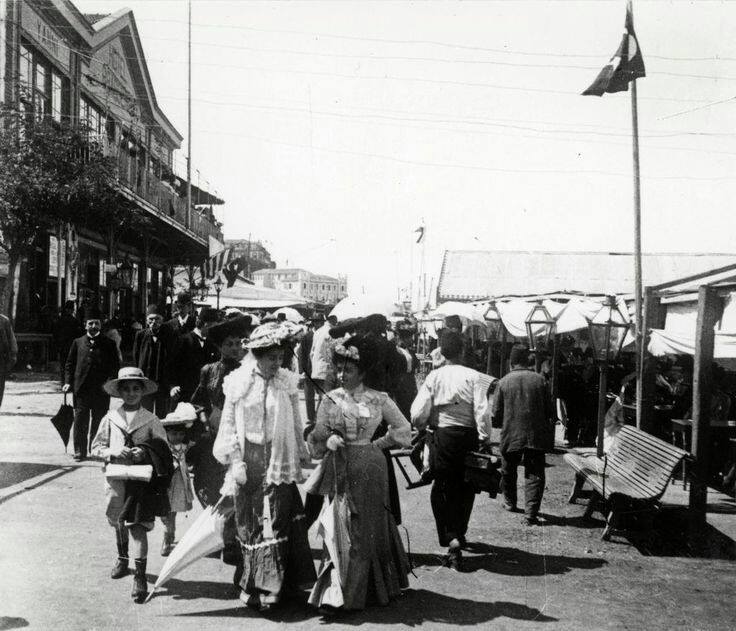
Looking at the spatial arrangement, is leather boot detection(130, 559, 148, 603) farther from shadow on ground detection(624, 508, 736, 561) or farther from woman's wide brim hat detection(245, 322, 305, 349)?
shadow on ground detection(624, 508, 736, 561)

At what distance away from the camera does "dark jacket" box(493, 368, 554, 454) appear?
281 inches

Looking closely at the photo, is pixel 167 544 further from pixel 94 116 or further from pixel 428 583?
pixel 94 116

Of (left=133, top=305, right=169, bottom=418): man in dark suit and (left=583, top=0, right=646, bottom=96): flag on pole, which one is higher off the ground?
(left=583, top=0, right=646, bottom=96): flag on pole

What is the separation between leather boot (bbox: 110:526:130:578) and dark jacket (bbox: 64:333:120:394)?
4114 millimetres

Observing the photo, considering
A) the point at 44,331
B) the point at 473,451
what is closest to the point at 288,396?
the point at 473,451

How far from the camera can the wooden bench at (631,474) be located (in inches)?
249

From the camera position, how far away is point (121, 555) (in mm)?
4910

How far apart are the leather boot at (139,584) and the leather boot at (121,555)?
34 cm

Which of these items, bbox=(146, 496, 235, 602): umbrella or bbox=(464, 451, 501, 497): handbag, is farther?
bbox=(464, 451, 501, 497): handbag

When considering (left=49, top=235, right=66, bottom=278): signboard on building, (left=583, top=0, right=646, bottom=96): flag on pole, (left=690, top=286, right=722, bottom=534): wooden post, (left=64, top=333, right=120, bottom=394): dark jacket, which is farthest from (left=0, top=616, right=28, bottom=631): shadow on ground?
(left=49, top=235, right=66, bottom=278): signboard on building

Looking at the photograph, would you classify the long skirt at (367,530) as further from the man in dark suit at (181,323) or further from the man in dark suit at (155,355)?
the man in dark suit at (155,355)

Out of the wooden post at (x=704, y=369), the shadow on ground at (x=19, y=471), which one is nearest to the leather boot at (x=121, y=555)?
the shadow on ground at (x=19, y=471)

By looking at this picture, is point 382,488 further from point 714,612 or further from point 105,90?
point 105,90

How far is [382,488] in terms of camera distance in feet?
15.3
